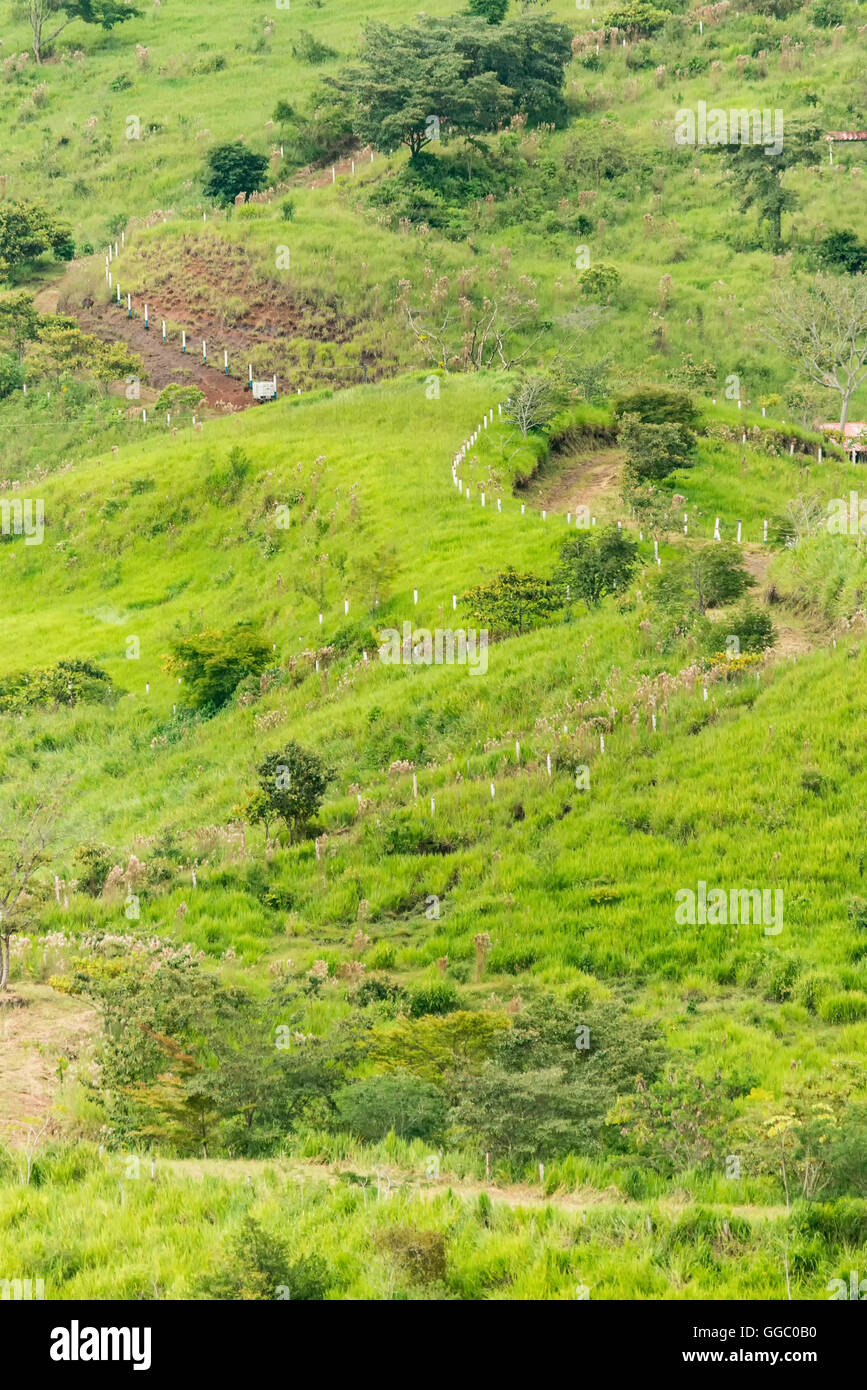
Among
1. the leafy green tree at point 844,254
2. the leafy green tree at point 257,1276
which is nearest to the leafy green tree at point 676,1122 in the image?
the leafy green tree at point 257,1276

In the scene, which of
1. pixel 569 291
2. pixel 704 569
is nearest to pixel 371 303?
pixel 569 291

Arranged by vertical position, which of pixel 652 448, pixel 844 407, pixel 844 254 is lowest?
pixel 652 448

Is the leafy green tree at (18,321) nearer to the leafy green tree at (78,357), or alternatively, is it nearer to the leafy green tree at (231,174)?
the leafy green tree at (78,357)

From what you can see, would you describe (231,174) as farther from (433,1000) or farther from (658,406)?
(433,1000)

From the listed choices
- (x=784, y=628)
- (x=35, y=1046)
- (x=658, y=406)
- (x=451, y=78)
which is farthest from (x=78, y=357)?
(x=35, y=1046)

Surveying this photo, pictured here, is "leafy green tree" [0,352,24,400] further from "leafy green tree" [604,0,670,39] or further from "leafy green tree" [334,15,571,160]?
"leafy green tree" [604,0,670,39]

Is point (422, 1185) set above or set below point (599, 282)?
below

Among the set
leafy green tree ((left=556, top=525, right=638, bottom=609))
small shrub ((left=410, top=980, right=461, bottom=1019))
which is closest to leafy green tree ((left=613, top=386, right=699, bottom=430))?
leafy green tree ((left=556, top=525, right=638, bottom=609))
